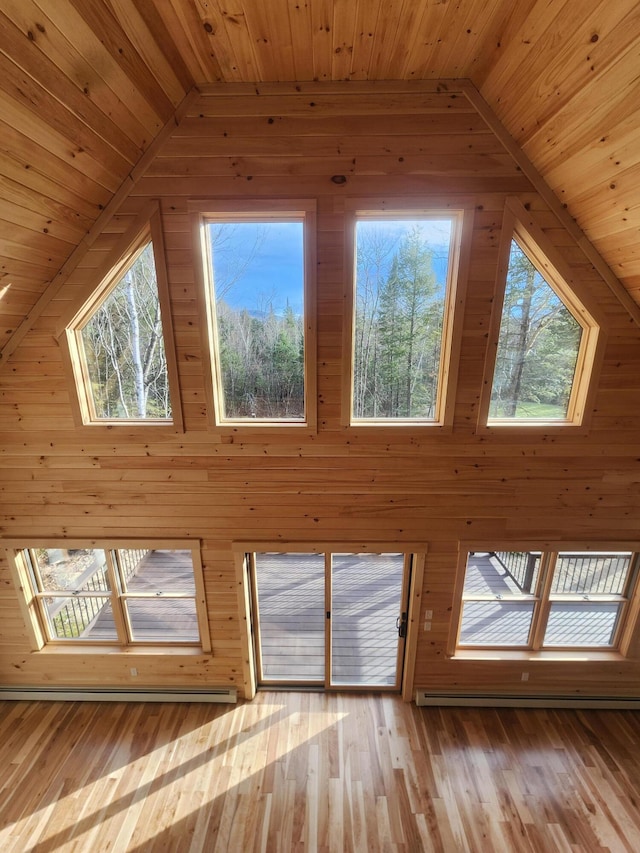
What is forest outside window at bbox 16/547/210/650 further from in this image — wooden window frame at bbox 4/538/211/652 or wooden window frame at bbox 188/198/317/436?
wooden window frame at bbox 188/198/317/436

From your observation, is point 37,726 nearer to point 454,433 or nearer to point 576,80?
point 454,433

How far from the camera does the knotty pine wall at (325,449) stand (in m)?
2.55

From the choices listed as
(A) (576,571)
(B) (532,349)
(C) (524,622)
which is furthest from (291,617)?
(B) (532,349)

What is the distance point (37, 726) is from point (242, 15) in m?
5.76

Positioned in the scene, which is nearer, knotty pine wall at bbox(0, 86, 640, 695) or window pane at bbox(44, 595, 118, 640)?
knotty pine wall at bbox(0, 86, 640, 695)

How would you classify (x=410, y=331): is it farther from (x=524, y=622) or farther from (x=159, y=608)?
(x=159, y=608)

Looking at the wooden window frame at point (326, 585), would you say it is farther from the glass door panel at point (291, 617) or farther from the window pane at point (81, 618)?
the window pane at point (81, 618)

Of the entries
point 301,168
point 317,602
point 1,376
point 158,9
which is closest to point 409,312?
point 301,168

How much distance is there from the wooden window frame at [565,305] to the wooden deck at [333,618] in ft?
6.19

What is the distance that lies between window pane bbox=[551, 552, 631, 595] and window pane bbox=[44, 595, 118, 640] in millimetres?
4535

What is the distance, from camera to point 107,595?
3.63 m

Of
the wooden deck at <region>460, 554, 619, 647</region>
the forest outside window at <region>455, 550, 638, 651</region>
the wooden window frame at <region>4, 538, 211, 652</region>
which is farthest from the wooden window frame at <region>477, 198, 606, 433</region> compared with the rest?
the wooden window frame at <region>4, 538, 211, 652</region>

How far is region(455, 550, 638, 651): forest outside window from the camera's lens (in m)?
3.48

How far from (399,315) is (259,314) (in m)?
1.14
